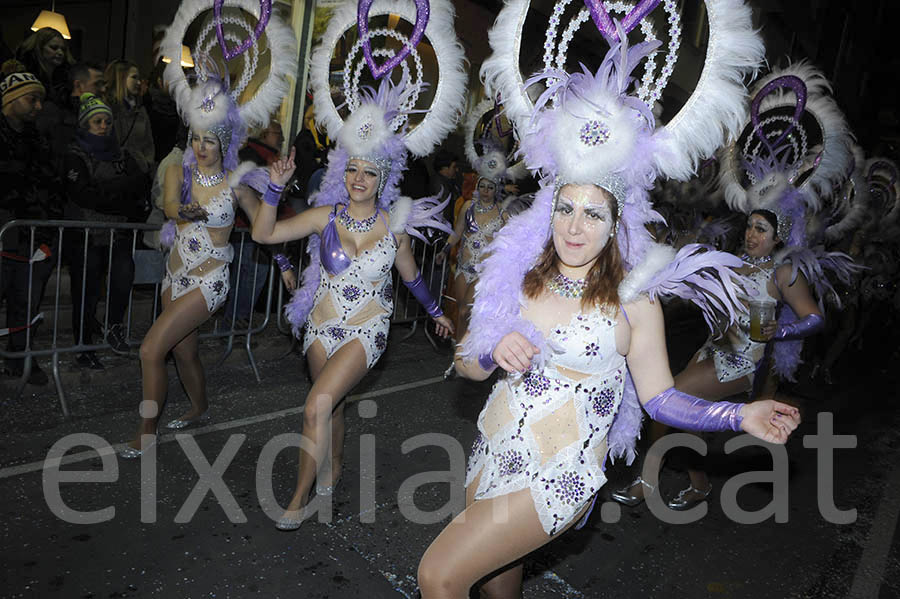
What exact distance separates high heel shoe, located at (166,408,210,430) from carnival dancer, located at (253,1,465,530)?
4.02 feet

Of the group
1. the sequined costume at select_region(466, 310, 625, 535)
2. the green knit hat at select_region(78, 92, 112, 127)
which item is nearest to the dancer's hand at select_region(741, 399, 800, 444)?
the sequined costume at select_region(466, 310, 625, 535)

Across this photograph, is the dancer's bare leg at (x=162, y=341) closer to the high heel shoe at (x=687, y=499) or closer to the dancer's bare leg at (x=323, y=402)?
the dancer's bare leg at (x=323, y=402)

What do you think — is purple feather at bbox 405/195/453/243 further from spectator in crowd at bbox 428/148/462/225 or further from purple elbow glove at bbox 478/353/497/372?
spectator in crowd at bbox 428/148/462/225

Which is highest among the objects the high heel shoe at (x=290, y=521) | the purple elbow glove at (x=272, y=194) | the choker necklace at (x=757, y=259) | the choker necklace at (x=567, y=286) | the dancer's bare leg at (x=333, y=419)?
the choker necklace at (x=567, y=286)

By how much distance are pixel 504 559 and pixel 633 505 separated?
106 inches

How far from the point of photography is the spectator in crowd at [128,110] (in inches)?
248

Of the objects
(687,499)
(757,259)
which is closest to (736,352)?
(757,259)

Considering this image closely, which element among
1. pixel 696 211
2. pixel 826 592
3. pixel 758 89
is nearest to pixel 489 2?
pixel 696 211

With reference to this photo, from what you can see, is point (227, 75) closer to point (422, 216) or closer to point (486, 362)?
point (422, 216)

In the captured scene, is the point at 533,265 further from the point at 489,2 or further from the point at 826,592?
the point at 489,2

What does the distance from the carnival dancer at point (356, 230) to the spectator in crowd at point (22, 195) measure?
2.30 meters

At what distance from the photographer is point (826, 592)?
4.04 meters

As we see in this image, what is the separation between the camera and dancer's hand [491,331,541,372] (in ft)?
7.73

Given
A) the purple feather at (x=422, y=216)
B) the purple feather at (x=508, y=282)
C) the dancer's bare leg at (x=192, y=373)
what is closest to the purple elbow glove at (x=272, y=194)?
the purple feather at (x=422, y=216)
